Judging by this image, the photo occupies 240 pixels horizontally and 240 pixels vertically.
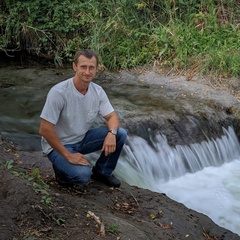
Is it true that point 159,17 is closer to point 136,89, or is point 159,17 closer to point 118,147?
point 136,89

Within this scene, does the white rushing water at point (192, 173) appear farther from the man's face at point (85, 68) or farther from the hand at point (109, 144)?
the man's face at point (85, 68)

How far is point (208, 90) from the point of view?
27.7ft

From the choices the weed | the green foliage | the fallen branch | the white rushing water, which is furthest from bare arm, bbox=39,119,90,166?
the green foliage

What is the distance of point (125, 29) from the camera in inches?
395

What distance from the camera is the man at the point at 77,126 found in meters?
4.05

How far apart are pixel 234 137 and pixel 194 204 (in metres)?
2.13

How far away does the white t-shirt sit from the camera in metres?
4.04

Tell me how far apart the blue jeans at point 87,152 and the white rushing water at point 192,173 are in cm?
99

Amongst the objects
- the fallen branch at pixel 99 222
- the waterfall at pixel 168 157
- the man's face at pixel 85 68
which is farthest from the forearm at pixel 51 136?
the waterfall at pixel 168 157

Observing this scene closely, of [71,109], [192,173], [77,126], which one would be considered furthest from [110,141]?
[192,173]

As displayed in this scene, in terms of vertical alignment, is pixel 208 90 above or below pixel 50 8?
below

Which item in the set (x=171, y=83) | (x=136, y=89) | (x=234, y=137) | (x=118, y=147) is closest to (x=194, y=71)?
(x=171, y=83)

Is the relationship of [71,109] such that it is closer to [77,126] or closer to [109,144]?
[77,126]

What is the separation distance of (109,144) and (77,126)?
1.06 ft
